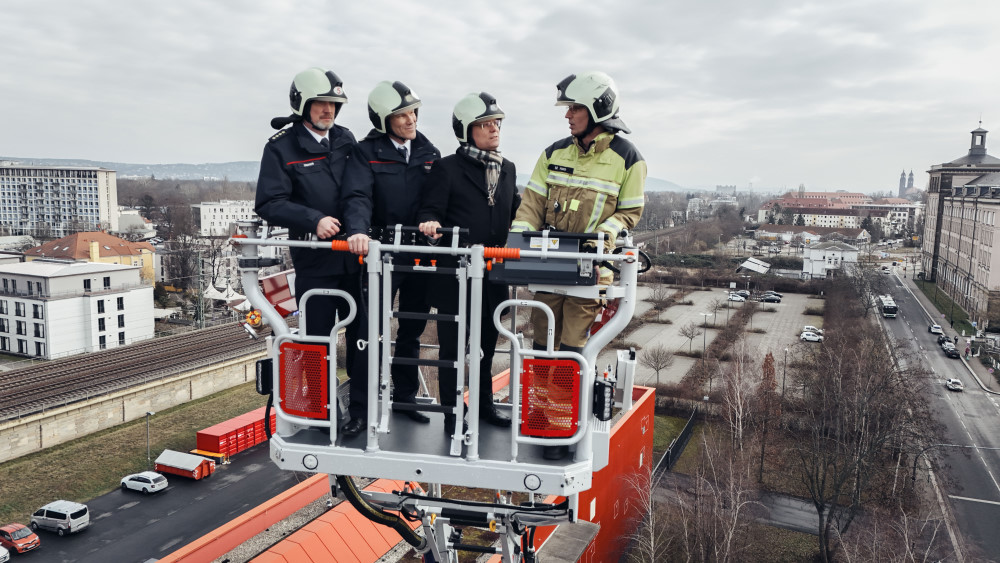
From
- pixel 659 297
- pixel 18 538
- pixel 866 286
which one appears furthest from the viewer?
pixel 659 297

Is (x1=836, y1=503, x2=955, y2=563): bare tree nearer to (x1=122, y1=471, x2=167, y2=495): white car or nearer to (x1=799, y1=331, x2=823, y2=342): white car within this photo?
(x1=799, y1=331, x2=823, y2=342): white car

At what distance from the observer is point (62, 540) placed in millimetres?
21938

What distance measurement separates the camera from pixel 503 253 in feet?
14.9

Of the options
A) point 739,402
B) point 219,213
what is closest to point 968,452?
point 739,402

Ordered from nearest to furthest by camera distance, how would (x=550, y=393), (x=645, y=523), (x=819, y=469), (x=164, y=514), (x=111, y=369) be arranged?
(x=550, y=393) < (x=645, y=523) < (x=164, y=514) < (x=819, y=469) < (x=111, y=369)

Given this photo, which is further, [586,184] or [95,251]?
[95,251]

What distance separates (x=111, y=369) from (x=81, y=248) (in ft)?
70.5

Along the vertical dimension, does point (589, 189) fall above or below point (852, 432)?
above

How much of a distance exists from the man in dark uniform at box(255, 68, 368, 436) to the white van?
21.8m

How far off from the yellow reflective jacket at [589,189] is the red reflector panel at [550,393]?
120 cm

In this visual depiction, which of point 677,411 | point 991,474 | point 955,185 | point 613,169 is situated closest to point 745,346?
point 677,411

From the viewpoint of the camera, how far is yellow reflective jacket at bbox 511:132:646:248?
5.39m

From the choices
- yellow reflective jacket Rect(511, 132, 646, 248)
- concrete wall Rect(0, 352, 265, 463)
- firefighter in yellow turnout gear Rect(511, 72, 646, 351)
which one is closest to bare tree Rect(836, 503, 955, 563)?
firefighter in yellow turnout gear Rect(511, 72, 646, 351)

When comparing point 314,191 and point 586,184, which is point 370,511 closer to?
point 314,191
